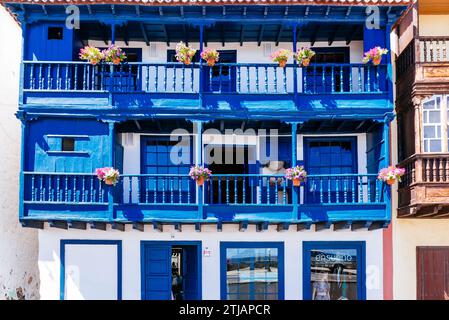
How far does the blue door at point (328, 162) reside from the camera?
57.7 feet

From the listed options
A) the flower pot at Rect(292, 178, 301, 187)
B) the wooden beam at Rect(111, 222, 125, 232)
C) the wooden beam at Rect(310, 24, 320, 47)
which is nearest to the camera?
the flower pot at Rect(292, 178, 301, 187)

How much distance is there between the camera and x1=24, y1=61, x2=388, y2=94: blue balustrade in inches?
651

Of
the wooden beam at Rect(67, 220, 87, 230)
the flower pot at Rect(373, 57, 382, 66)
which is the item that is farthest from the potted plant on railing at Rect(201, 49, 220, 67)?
the wooden beam at Rect(67, 220, 87, 230)

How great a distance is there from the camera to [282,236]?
56.5 ft

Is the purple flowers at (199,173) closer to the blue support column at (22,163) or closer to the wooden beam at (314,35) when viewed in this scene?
the blue support column at (22,163)

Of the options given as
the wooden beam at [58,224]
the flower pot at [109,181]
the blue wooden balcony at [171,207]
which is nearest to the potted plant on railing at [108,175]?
the flower pot at [109,181]

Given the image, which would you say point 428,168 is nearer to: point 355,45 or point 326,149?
point 326,149

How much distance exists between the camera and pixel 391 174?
51.8ft

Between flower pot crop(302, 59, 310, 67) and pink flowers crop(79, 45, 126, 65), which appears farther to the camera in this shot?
flower pot crop(302, 59, 310, 67)

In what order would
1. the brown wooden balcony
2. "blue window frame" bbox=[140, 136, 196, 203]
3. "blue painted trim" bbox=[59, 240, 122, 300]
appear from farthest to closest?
"blue window frame" bbox=[140, 136, 196, 203], "blue painted trim" bbox=[59, 240, 122, 300], the brown wooden balcony

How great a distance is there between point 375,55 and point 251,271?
6.11 metres

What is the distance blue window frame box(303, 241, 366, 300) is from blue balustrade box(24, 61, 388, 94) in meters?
3.89

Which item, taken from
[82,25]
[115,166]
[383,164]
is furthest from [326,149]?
[82,25]

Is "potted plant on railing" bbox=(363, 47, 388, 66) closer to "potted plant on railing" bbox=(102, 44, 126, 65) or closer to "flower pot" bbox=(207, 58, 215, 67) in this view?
"flower pot" bbox=(207, 58, 215, 67)
